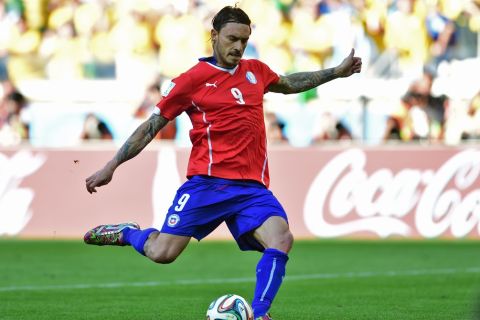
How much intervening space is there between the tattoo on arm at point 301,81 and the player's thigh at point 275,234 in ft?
3.63

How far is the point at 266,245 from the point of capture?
6.87 m

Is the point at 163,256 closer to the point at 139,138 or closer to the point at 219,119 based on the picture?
the point at 139,138

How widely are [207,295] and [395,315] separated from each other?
214cm

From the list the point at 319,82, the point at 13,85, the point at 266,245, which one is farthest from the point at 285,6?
the point at 266,245

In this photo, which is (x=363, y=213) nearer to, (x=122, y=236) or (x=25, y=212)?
(x=25, y=212)

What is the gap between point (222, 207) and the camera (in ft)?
23.2

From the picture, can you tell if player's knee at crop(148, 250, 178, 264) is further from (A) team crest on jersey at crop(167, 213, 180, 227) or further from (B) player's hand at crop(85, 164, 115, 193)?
(B) player's hand at crop(85, 164, 115, 193)

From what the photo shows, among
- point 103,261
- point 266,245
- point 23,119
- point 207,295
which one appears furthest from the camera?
point 23,119

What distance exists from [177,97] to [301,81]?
110cm

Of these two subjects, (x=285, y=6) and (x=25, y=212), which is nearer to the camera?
(x=25, y=212)

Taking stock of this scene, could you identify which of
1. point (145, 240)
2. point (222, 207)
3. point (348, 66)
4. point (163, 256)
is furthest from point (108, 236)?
point (348, 66)

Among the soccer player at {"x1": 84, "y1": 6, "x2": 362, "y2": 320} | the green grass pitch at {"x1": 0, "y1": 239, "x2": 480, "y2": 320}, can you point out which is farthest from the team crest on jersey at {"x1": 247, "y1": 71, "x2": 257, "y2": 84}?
the green grass pitch at {"x1": 0, "y1": 239, "x2": 480, "y2": 320}

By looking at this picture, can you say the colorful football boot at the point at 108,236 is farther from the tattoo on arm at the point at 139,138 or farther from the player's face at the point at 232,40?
the player's face at the point at 232,40

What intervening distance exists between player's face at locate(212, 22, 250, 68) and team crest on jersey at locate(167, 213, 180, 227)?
106cm
